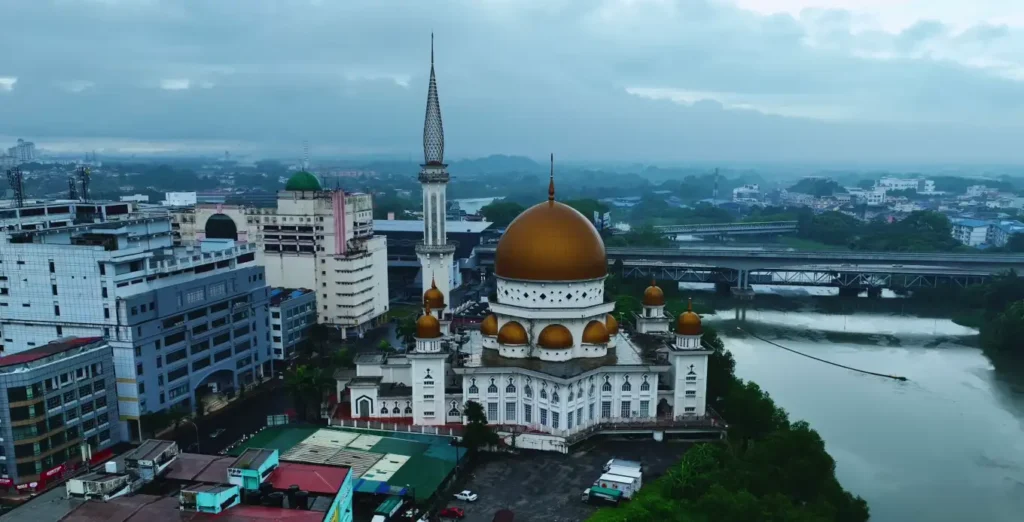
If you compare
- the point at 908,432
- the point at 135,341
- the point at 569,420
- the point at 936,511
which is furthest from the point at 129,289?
the point at 908,432

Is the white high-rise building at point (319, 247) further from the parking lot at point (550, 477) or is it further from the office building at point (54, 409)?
the parking lot at point (550, 477)

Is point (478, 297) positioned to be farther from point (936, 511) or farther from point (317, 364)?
point (936, 511)

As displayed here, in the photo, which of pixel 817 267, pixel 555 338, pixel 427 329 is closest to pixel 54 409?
pixel 427 329

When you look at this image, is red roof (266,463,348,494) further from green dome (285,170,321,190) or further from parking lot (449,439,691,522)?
green dome (285,170,321,190)

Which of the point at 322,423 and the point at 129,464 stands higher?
the point at 129,464

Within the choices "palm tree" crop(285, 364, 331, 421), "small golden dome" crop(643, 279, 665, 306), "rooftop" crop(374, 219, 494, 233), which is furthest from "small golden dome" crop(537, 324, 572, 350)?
"rooftop" crop(374, 219, 494, 233)

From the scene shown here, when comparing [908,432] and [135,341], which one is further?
[908,432]
